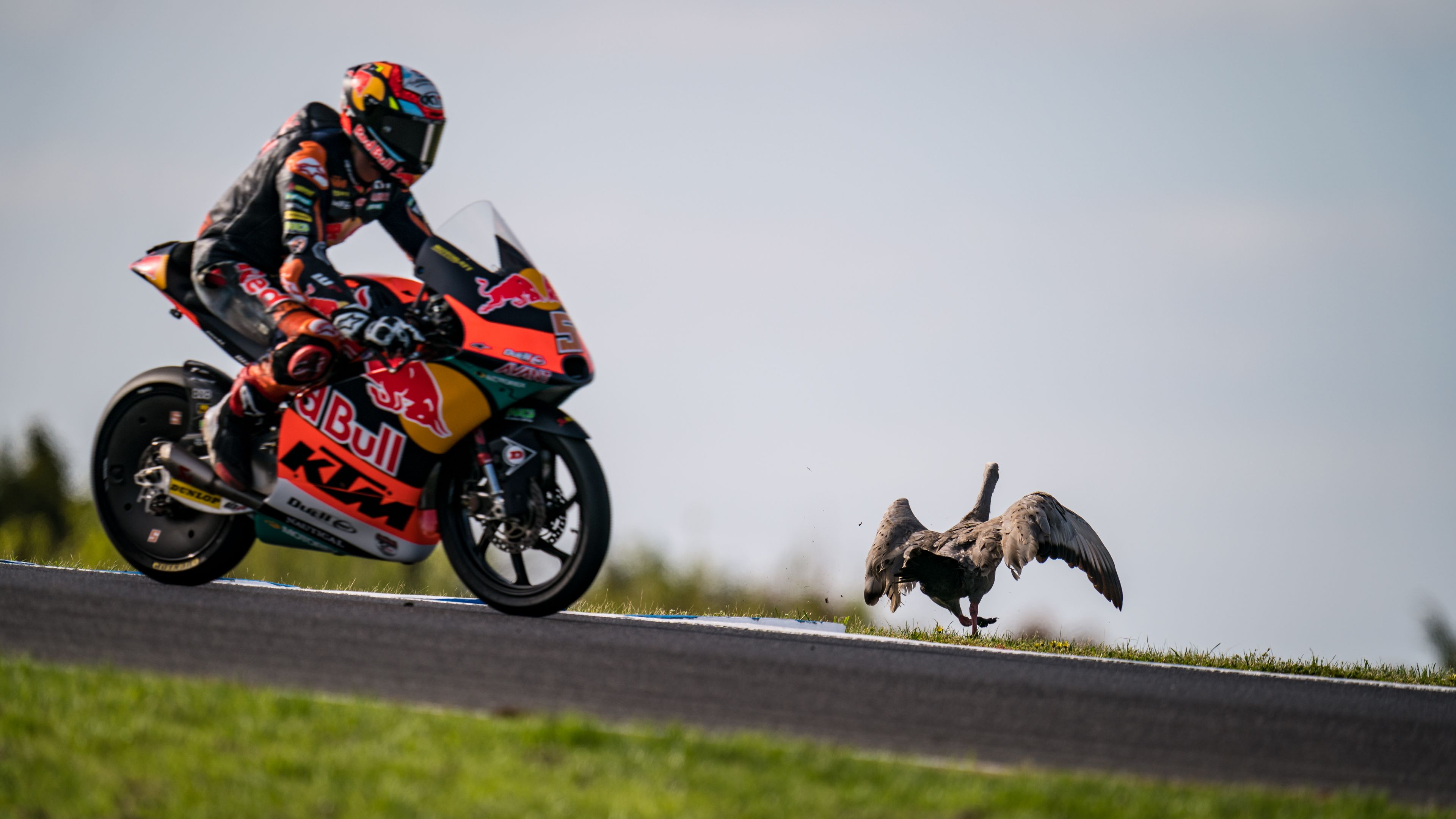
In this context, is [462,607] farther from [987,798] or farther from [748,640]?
[987,798]

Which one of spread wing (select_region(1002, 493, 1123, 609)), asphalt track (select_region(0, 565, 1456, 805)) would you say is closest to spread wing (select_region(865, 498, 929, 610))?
spread wing (select_region(1002, 493, 1123, 609))

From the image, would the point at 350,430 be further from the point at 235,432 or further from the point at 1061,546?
the point at 1061,546

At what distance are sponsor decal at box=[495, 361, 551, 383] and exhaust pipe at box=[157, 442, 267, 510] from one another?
1.42m

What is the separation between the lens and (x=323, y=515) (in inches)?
264

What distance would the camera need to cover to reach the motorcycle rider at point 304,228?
652 centimetres

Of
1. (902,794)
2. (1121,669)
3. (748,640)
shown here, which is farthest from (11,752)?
(1121,669)

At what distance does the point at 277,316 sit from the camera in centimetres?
664

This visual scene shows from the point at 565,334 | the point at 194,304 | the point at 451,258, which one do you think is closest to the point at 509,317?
the point at 565,334

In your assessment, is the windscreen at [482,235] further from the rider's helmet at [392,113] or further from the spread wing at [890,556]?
the spread wing at [890,556]

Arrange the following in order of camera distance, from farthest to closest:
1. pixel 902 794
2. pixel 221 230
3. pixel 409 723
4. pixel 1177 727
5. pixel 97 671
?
1. pixel 221 230
2. pixel 1177 727
3. pixel 97 671
4. pixel 409 723
5. pixel 902 794

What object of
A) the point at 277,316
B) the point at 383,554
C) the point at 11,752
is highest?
the point at 277,316

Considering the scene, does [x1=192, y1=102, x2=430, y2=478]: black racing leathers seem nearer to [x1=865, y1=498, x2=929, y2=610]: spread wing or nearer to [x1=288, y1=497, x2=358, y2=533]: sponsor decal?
[x1=288, y1=497, x2=358, y2=533]: sponsor decal

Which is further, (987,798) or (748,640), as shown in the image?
(748,640)

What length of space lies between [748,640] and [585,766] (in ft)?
10.6
